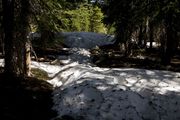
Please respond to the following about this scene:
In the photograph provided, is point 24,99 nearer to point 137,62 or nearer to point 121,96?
point 121,96

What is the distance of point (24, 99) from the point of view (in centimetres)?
1495

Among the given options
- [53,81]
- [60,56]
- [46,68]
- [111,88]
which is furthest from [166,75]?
[60,56]

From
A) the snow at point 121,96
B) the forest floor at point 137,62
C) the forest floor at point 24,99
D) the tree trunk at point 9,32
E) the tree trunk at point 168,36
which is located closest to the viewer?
the forest floor at point 24,99

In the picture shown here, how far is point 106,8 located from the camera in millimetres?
36031

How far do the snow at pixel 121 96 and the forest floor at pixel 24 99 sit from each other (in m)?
0.47

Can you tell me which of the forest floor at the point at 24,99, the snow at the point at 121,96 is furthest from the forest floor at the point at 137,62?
the forest floor at the point at 24,99

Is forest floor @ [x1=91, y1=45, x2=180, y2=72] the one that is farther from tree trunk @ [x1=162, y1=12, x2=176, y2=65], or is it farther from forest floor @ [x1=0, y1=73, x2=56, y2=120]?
forest floor @ [x1=0, y1=73, x2=56, y2=120]

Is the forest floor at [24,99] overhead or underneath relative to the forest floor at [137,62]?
underneath

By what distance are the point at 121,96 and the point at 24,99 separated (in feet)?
13.3

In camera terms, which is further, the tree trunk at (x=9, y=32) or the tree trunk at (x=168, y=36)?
the tree trunk at (x=168, y=36)

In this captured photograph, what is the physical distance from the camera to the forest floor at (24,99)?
13641mm

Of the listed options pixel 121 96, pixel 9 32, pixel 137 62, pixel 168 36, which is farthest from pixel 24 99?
pixel 137 62

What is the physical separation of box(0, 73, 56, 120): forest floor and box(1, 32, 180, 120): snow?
0.47m

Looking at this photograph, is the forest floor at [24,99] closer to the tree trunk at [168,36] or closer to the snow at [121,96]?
the snow at [121,96]
